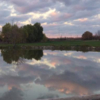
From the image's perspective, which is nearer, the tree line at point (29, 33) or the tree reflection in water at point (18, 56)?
the tree reflection in water at point (18, 56)

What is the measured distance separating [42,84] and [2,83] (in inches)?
85.2

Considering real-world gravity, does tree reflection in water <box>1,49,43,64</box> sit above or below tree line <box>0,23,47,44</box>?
below

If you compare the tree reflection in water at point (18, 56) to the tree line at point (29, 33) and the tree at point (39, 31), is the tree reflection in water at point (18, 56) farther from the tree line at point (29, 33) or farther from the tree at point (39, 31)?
the tree at point (39, 31)

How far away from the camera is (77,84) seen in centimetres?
895

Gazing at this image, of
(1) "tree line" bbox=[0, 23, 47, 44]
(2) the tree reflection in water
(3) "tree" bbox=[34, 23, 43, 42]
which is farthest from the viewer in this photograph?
(3) "tree" bbox=[34, 23, 43, 42]

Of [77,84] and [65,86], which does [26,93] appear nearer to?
[65,86]

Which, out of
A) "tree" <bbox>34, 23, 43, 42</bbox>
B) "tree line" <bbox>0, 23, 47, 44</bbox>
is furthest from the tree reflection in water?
"tree" <bbox>34, 23, 43, 42</bbox>

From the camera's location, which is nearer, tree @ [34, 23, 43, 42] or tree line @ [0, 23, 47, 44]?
tree line @ [0, 23, 47, 44]

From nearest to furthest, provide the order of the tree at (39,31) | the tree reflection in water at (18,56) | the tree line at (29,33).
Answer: the tree reflection in water at (18,56), the tree line at (29,33), the tree at (39,31)

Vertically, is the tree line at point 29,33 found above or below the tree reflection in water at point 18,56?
above

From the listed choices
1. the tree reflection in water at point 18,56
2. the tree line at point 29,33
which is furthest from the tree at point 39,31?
the tree reflection in water at point 18,56

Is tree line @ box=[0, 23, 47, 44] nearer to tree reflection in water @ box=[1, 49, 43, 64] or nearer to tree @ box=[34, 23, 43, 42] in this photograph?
tree @ box=[34, 23, 43, 42]

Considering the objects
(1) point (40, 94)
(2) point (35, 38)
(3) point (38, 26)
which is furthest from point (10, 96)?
(3) point (38, 26)

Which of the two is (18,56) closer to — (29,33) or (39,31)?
(29,33)
